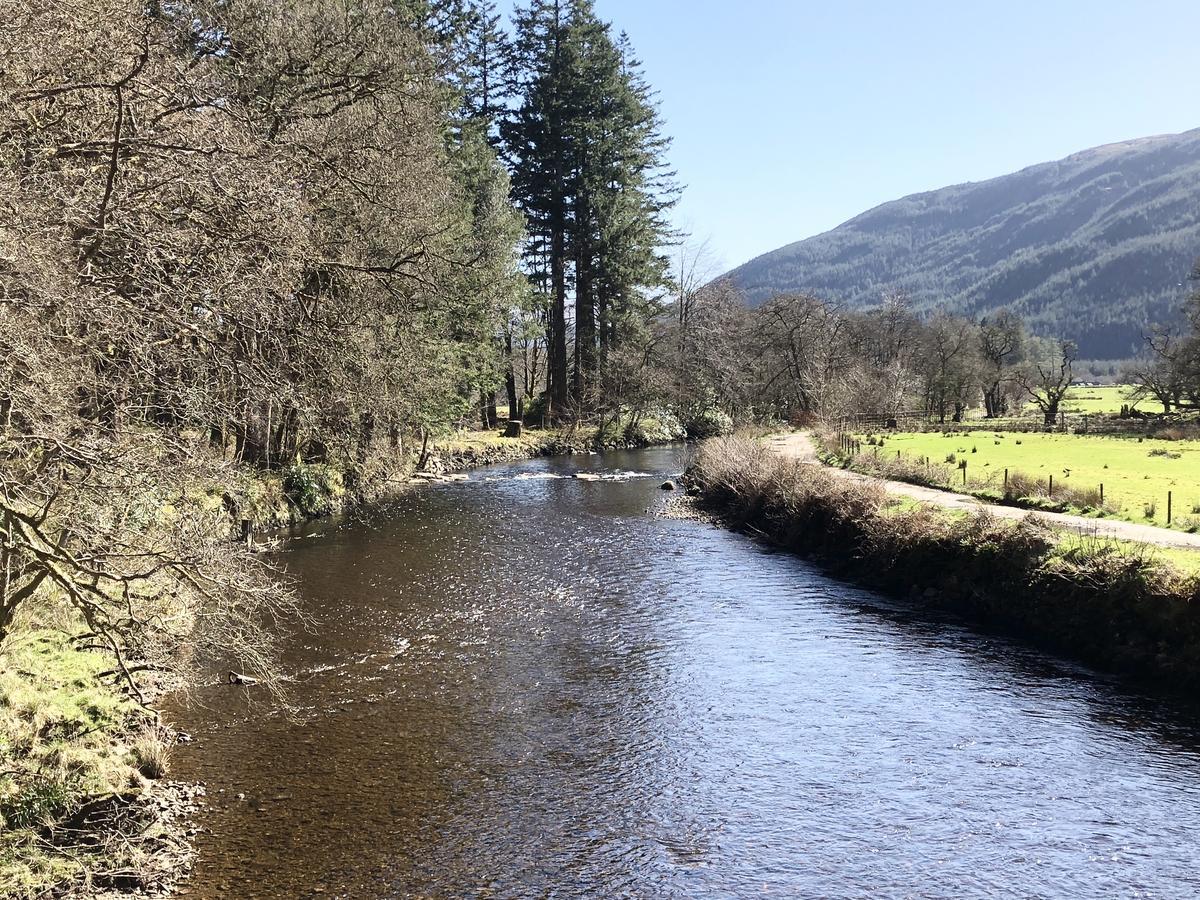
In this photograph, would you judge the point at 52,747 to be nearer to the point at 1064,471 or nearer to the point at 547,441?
the point at 1064,471

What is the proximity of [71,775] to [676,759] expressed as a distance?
6692 millimetres

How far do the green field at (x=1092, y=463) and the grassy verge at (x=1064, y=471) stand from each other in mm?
29

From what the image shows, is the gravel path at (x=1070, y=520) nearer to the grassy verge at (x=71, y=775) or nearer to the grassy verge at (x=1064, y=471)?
the grassy verge at (x=1064, y=471)

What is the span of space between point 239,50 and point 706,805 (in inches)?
640

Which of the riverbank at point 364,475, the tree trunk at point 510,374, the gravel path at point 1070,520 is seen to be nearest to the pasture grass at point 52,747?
the riverbank at point 364,475

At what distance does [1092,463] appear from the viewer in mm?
32094

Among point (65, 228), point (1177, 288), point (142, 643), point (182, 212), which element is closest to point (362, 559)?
point (142, 643)

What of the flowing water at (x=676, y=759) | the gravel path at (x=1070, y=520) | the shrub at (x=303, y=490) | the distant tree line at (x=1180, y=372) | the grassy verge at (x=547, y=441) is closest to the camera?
the flowing water at (x=676, y=759)

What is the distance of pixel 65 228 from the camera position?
7.30 metres

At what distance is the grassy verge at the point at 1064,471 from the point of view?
20594mm

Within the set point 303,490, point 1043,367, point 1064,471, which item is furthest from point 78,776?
point 1043,367

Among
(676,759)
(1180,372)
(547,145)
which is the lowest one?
(676,759)

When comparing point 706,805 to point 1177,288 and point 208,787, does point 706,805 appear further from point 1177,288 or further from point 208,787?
point 1177,288

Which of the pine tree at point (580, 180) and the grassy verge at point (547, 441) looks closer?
the grassy verge at point (547, 441)
